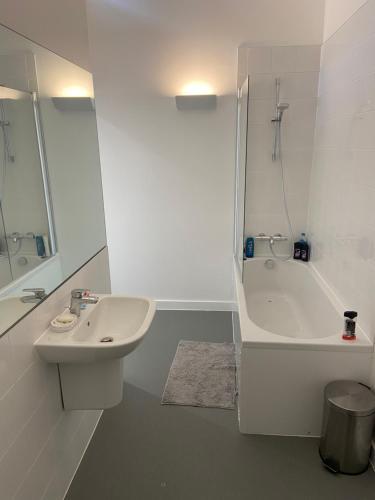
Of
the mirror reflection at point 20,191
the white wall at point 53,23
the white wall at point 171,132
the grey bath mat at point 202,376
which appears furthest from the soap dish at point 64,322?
the white wall at point 171,132

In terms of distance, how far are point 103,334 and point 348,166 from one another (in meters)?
1.94

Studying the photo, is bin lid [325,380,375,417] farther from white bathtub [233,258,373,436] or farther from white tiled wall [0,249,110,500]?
white tiled wall [0,249,110,500]

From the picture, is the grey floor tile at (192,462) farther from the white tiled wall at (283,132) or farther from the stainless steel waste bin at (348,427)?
the white tiled wall at (283,132)

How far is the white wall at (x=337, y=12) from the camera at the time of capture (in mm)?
2420

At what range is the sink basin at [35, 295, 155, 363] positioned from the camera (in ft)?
5.21

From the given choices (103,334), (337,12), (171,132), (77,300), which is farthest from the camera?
(171,132)

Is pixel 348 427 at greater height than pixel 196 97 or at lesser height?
lesser

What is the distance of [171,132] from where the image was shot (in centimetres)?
349

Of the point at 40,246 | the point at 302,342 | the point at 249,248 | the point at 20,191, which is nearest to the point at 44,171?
the point at 20,191

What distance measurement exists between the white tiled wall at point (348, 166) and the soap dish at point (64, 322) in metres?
1.63

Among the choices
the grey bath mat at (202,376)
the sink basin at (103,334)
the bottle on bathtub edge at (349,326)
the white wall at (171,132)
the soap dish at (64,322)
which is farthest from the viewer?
the white wall at (171,132)

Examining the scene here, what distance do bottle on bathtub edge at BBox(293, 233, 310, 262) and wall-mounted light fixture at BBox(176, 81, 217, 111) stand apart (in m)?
1.52

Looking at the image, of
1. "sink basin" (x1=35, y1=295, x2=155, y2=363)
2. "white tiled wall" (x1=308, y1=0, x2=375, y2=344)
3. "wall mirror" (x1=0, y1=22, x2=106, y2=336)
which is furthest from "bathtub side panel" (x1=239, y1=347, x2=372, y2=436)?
"wall mirror" (x1=0, y1=22, x2=106, y2=336)

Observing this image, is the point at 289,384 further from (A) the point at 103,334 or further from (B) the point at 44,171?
(B) the point at 44,171
